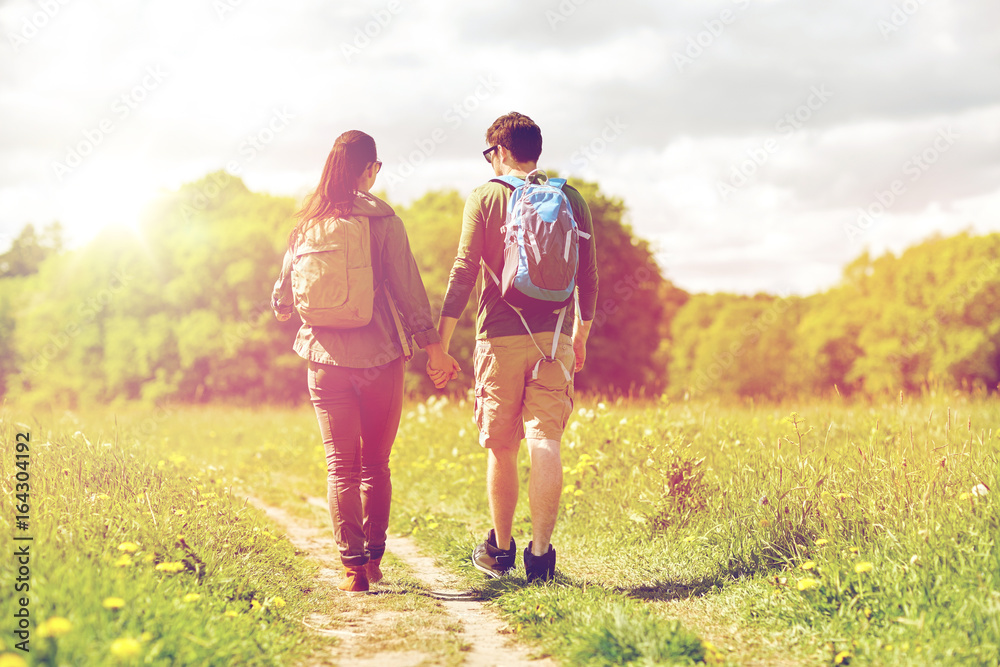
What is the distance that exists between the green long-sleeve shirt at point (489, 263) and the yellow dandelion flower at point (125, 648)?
2.12 meters

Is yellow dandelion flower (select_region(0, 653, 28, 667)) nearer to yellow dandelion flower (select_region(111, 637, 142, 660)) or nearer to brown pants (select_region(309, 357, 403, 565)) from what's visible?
yellow dandelion flower (select_region(111, 637, 142, 660))

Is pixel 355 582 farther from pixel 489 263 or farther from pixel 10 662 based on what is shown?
pixel 10 662

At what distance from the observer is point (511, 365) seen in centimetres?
384

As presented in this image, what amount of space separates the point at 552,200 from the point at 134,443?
3723mm

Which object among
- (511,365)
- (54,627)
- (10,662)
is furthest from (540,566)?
(10,662)

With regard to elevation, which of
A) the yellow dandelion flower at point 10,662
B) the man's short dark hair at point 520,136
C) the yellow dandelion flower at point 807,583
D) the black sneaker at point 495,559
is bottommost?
the black sneaker at point 495,559

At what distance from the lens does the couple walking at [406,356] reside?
380 cm

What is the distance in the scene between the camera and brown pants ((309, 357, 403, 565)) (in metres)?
3.78

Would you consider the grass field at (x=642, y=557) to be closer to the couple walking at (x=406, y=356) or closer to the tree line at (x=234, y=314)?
the couple walking at (x=406, y=356)

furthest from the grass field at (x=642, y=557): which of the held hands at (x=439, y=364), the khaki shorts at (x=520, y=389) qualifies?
the held hands at (x=439, y=364)

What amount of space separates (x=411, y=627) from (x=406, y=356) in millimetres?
1364

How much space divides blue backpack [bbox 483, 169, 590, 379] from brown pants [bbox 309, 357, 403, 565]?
76cm

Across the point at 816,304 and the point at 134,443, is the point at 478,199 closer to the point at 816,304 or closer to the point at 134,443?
the point at 134,443

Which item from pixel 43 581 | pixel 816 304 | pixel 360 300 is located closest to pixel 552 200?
pixel 360 300
